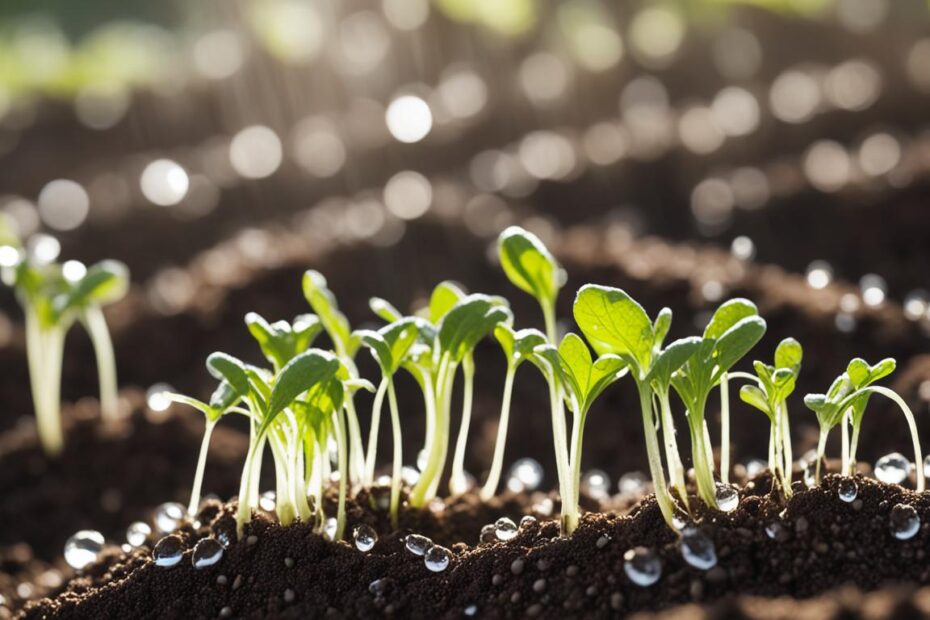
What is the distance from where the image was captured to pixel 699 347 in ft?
5.77

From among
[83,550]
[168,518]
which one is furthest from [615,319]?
[83,550]

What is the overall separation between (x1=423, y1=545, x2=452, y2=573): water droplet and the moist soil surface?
0.02 metres

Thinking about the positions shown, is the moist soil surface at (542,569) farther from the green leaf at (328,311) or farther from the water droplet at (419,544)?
the green leaf at (328,311)

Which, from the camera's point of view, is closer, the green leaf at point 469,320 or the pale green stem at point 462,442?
the green leaf at point 469,320

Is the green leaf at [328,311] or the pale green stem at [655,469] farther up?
the green leaf at [328,311]

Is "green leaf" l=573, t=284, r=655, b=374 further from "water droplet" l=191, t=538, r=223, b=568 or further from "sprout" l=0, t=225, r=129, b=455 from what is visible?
"sprout" l=0, t=225, r=129, b=455

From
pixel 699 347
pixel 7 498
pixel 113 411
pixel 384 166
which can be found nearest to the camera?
pixel 699 347

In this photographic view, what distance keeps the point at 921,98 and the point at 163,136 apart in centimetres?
448

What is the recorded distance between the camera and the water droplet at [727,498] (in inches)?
72.9

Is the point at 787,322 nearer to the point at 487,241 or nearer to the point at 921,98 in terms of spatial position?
the point at 487,241

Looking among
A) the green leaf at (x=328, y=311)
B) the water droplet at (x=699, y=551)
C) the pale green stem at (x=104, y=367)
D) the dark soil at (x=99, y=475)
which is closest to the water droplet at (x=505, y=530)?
the water droplet at (x=699, y=551)

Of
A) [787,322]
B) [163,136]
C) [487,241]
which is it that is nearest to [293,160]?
[163,136]

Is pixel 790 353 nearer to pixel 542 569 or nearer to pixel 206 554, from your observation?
pixel 542 569

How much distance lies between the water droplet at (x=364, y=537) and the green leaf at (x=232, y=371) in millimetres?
334
